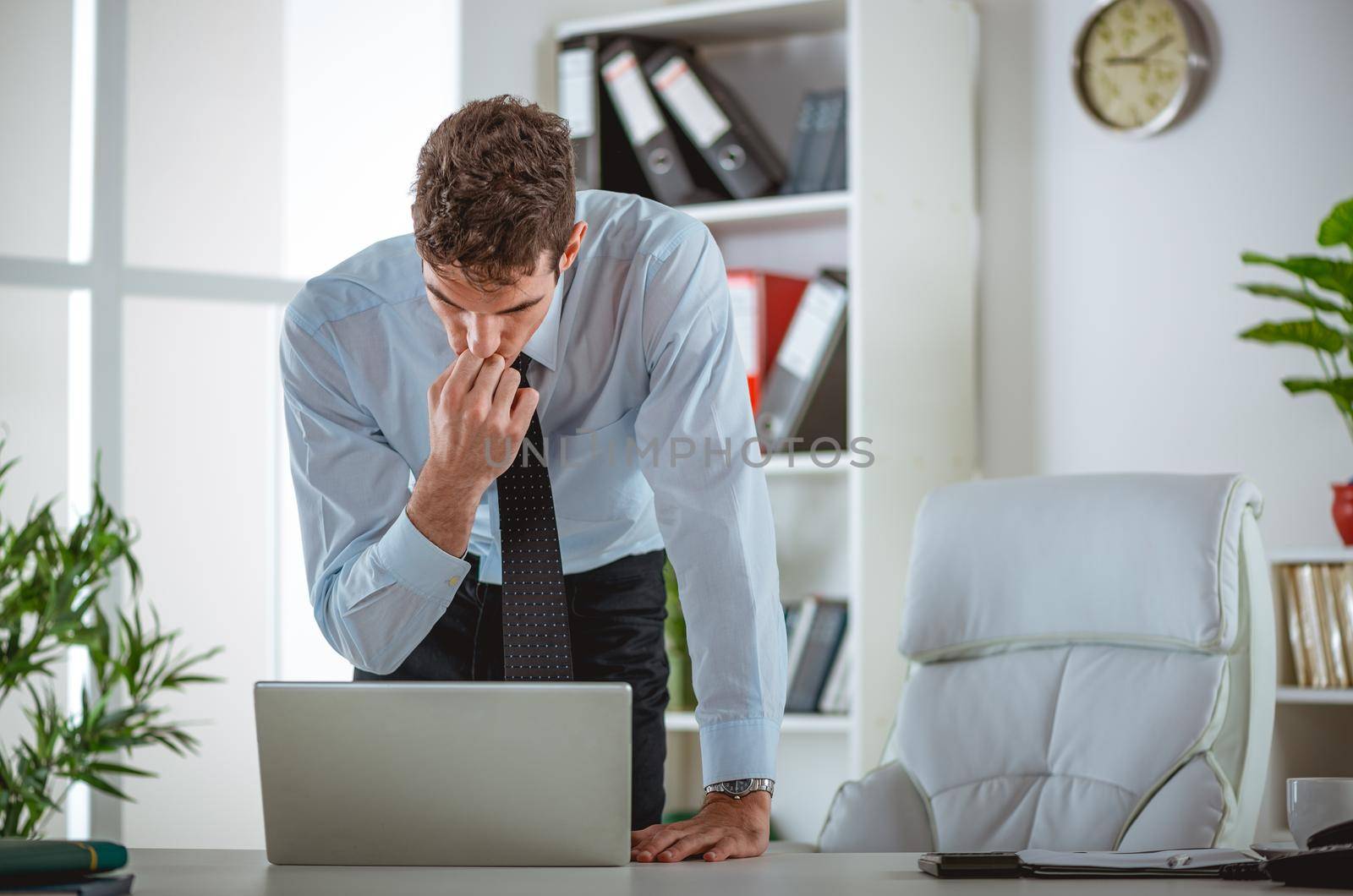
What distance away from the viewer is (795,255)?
2924mm

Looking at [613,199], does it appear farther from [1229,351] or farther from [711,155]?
[1229,351]

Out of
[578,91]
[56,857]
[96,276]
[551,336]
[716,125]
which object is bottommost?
[56,857]

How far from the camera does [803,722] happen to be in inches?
104

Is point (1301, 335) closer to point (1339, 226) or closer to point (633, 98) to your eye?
point (1339, 226)

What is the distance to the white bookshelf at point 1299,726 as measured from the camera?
2.21m

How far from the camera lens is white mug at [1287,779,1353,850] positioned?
109 cm

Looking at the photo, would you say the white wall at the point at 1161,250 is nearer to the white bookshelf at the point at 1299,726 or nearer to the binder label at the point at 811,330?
the white bookshelf at the point at 1299,726

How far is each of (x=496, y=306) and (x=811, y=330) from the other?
1.46m

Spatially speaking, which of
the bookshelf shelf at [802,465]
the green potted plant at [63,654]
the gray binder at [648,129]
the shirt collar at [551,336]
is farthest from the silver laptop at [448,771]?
the gray binder at [648,129]

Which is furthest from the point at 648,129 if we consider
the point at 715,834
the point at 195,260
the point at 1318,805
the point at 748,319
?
the point at 1318,805

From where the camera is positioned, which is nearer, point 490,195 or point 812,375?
point 490,195

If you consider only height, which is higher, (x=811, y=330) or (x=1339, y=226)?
(x=1339, y=226)

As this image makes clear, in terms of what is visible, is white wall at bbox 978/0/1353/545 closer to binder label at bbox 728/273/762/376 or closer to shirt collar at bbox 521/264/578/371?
binder label at bbox 728/273/762/376

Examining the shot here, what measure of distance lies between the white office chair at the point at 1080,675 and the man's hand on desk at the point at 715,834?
2.11 feet
